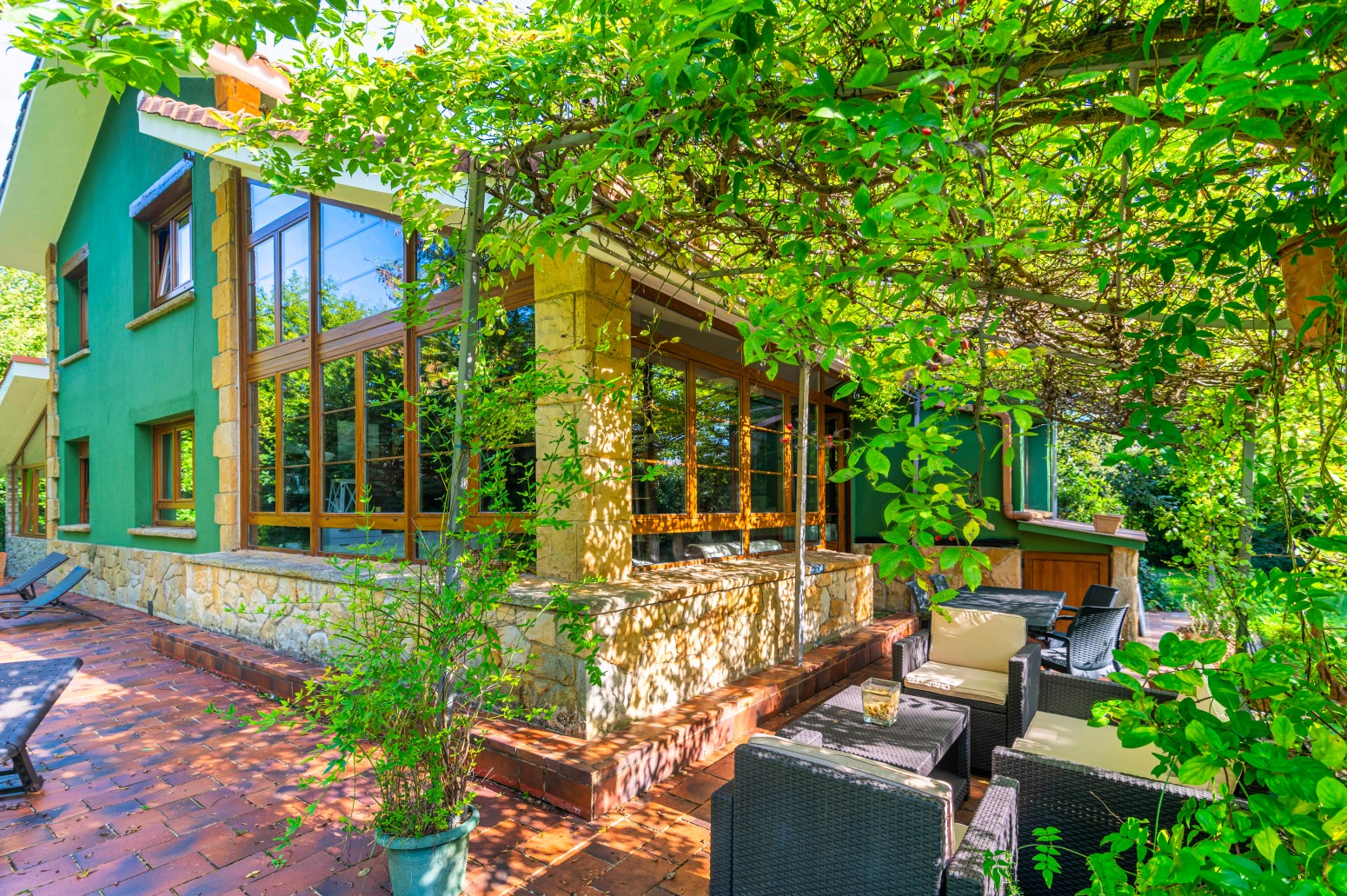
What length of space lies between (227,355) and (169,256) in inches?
104

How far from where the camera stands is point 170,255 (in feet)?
26.1

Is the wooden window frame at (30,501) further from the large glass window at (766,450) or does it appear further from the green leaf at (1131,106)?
the green leaf at (1131,106)

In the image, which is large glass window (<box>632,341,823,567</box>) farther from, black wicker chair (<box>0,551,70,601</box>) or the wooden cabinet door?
black wicker chair (<box>0,551,70,601</box>)

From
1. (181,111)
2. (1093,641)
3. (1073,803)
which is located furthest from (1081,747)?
(181,111)

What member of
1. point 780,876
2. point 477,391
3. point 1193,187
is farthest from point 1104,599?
point 477,391

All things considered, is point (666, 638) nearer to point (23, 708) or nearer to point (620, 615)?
point (620, 615)

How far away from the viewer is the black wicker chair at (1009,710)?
3.53 meters

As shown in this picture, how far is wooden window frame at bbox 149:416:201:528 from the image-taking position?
24.8 ft

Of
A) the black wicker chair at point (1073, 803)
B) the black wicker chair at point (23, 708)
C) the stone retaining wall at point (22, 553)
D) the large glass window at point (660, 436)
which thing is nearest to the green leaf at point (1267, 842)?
the black wicker chair at point (1073, 803)

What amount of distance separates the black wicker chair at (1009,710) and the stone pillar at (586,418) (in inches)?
85.0

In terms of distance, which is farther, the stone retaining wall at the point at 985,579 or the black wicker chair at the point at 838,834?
the stone retaining wall at the point at 985,579

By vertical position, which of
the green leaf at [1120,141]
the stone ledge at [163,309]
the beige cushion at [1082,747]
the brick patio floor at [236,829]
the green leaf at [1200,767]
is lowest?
the brick patio floor at [236,829]

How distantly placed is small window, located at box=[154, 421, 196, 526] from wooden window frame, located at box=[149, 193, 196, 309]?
1562 mm

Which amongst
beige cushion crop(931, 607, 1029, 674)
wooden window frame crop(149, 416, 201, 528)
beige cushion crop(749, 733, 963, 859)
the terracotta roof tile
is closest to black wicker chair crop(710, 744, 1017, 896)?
beige cushion crop(749, 733, 963, 859)
